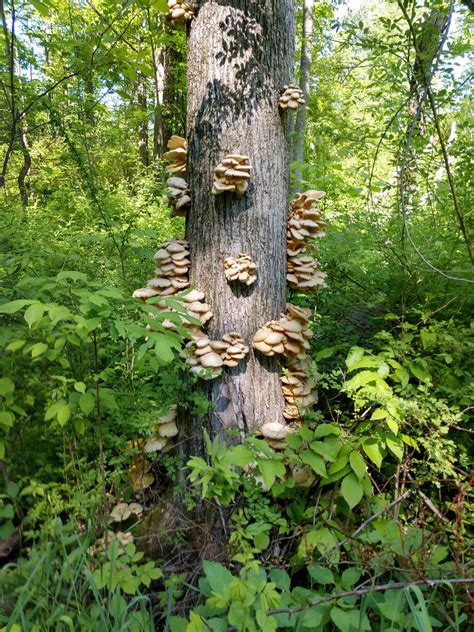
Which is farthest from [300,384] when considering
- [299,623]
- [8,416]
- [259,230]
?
[8,416]

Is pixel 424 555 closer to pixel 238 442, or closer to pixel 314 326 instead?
pixel 238 442

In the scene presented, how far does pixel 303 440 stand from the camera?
213 cm

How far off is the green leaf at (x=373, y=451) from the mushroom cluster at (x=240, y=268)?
1.09m

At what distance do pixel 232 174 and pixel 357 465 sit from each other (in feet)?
5.51

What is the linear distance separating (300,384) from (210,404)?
0.56 meters

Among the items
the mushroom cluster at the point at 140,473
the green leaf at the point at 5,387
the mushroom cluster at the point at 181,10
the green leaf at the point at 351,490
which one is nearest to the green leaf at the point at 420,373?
the green leaf at the point at 351,490

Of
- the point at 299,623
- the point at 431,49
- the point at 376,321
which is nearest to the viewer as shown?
the point at 299,623

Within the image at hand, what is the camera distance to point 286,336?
2.40m

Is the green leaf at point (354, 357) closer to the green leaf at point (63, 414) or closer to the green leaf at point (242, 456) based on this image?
the green leaf at point (242, 456)

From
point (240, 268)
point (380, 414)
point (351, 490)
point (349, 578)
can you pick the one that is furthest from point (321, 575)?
point (240, 268)

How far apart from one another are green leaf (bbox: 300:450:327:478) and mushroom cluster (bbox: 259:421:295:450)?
0.18 metres

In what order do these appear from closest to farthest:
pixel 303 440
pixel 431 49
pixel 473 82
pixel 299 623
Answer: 1. pixel 299 623
2. pixel 303 440
3. pixel 431 49
4. pixel 473 82

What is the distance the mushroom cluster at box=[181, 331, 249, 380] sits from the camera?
226cm

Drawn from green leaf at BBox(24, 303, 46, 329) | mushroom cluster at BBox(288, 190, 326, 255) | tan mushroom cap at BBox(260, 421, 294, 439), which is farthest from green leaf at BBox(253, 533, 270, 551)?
mushroom cluster at BBox(288, 190, 326, 255)
